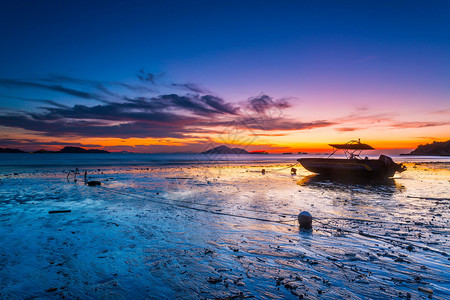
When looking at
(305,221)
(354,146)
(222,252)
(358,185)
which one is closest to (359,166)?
(354,146)

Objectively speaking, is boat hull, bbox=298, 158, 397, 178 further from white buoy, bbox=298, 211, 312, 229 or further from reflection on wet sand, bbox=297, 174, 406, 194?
white buoy, bbox=298, 211, 312, 229

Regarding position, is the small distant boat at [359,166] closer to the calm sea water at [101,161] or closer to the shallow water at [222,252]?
the shallow water at [222,252]

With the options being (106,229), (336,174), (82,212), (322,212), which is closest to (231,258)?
(106,229)

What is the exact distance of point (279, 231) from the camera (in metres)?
9.08

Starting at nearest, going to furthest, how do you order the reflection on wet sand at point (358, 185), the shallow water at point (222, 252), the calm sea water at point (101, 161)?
the shallow water at point (222, 252), the reflection on wet sand at point (358, 185), the calm sea water at point (101, 161)

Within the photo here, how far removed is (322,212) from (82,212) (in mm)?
12635

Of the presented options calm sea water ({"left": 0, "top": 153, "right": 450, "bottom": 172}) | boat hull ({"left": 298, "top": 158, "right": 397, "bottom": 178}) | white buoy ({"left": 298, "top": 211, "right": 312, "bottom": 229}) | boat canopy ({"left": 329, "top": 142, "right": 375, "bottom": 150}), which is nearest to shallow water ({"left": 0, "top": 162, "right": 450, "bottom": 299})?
white buoy ({"left": 298, "top": 211, "right": 312, "bottom": 229})

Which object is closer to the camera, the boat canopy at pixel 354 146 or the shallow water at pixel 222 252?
the shallow water at pixel 222 252

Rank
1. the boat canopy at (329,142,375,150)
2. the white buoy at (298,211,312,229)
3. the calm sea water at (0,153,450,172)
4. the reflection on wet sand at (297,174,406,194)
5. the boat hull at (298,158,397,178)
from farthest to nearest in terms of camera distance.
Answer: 1. the calm sea water at (0,153,450,172)
2. the boat canopy at (329,142,375,150)
3. the boat hull at (298,158,397,178)
4. the reflection on wet sand at (297,174,406,194)
5. the white buoy at (298,211,312,229)

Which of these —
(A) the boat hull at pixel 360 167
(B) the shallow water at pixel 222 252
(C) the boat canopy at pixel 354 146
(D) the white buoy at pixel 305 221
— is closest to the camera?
(B) the shallow water at pixel 222 252

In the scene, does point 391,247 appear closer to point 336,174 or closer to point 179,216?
point 179,216

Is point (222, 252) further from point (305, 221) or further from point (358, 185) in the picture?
point (358, 185)

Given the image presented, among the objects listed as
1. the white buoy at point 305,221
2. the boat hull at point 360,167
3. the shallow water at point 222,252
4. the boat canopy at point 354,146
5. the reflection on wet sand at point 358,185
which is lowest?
the reflection on wet sand at point 358,185

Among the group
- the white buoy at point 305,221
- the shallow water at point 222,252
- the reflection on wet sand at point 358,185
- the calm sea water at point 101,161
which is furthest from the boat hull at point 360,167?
the calm sea water at point 101,161
